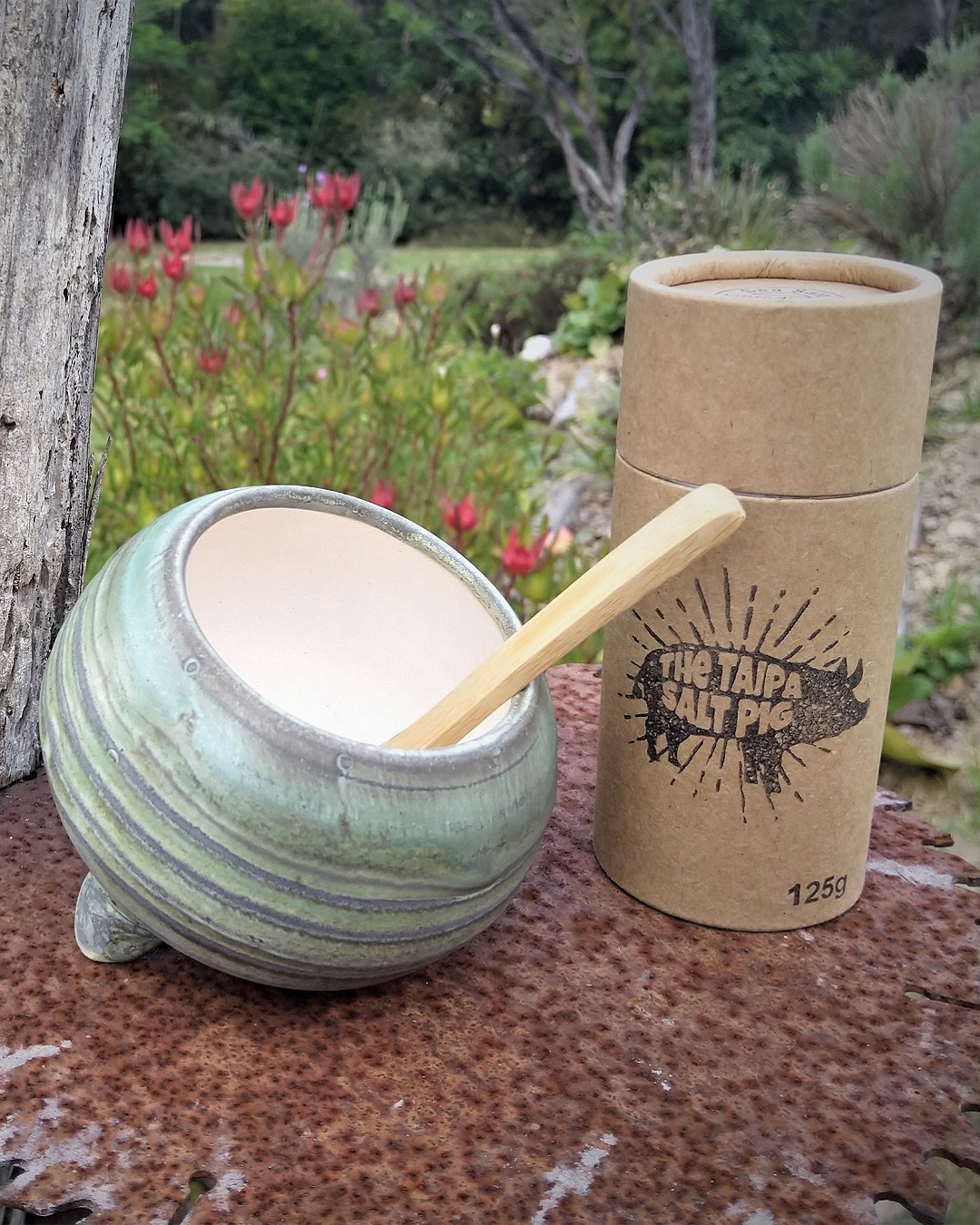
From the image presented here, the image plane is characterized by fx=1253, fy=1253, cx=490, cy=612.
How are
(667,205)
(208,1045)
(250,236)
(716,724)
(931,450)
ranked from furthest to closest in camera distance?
(667,205) → (931,450) → (250,236) → (716,724) → (208,1045)

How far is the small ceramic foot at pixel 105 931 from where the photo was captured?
0.91 metres

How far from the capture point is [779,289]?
99 cm

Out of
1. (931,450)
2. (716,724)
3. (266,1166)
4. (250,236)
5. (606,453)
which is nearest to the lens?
(266,1166)

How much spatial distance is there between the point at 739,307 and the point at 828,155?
3.67 m

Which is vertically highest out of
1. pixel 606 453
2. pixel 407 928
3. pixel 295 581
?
pixel 295 581

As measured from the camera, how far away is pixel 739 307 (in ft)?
2.91

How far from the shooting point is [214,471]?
1949 mm

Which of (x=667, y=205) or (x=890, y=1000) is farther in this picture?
Answer: (x=667, y=205)

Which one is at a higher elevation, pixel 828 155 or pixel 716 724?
pixel 828 155

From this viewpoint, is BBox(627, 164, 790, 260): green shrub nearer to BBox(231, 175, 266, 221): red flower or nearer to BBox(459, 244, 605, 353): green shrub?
BBox(459, 244, 605, 353): green shrub

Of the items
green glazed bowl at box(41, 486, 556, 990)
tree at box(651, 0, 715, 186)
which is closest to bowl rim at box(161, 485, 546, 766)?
green glazed bowl at box(41, 486, 556, 990)

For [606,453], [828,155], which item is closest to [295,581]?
[606,453]

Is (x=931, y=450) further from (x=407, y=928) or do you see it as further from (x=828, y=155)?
(x=407, y=928)

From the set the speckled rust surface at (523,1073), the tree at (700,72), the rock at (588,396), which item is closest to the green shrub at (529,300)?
the rock at (588,396)
